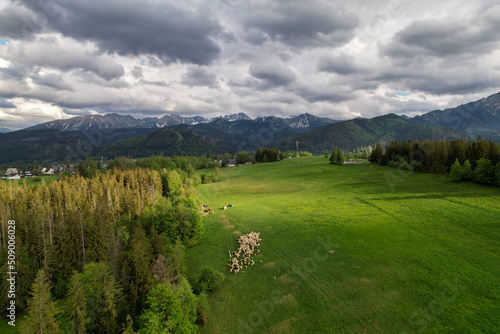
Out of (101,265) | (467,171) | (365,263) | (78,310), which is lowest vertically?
(365,263)

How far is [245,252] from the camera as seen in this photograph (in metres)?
45.7

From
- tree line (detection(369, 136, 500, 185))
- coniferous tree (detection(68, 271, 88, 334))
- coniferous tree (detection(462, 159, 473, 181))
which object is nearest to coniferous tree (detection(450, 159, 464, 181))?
tree line (detection(369, 136, 500, 185))

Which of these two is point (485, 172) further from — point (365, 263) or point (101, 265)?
point (101, 265)

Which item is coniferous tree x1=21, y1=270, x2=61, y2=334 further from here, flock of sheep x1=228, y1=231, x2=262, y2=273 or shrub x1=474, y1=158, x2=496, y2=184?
shrub x1=474, y1=158, x2=496, y2=184

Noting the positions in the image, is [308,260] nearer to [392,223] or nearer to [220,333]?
[220,333]

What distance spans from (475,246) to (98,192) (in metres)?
93.6

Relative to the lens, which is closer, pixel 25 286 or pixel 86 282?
pixel 86 282

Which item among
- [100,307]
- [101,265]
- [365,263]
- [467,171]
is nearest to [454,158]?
[467,171]

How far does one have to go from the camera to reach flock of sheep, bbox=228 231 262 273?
42225mm

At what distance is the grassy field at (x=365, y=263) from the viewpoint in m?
27.7

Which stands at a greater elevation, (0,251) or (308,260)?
(0,251)

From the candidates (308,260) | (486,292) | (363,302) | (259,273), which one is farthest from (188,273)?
(486,292)

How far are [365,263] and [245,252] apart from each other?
22296 mm

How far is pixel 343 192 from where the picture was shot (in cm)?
8181
